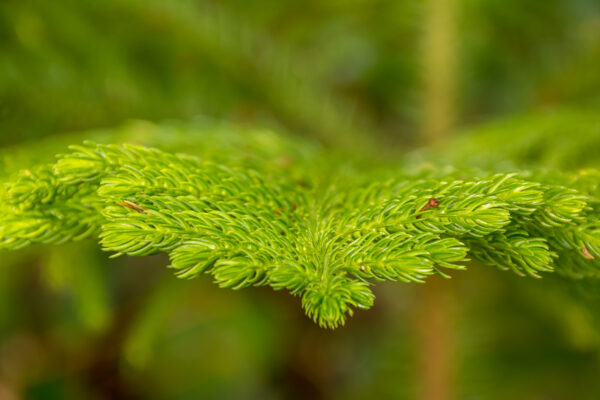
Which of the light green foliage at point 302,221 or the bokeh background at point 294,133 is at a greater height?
the bokeh background at point 294,133

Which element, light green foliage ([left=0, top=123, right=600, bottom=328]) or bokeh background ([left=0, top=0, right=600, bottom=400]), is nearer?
light green foliage ([left=0, top=123, right=600, bottom=328])

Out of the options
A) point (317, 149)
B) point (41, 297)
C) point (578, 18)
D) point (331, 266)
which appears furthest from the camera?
point (41, 297)

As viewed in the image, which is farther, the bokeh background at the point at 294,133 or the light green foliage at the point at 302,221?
the bokeh background at the point at 294,133

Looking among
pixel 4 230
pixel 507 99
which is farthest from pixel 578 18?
pixel 4 230

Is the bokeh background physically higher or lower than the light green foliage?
higher

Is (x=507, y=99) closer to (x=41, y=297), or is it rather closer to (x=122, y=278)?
(x=122, y=278)
